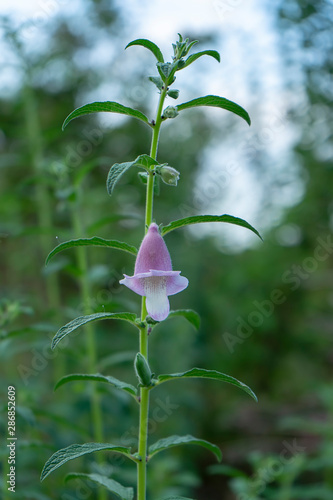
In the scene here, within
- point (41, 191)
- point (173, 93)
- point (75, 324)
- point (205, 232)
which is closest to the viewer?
point (75, 324)

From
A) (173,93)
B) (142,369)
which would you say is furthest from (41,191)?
(142,369)

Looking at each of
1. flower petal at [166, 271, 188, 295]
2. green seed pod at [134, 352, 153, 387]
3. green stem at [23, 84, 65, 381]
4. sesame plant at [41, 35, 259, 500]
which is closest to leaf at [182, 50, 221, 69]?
sesame plant at [41, 35, 259, 500]

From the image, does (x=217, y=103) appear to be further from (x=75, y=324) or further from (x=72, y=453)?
(x=72, y=453)

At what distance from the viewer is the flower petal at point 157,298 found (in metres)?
0.69

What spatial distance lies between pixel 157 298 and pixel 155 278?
37 mm

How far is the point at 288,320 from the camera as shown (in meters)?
3.41

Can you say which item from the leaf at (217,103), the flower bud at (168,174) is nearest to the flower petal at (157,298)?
the flower bud at (168,174)

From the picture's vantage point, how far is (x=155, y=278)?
0.72 metres

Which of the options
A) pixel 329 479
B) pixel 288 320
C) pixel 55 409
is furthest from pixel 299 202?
pixel 55 409

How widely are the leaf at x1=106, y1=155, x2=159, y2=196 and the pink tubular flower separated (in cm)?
9

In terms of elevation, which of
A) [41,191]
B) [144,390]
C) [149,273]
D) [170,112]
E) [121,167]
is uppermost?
[41,191]

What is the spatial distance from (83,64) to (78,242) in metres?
2.65

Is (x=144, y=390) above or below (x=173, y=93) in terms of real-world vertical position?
below

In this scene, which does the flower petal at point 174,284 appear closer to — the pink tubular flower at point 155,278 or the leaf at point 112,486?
the pink tubular flower at point 155,278
